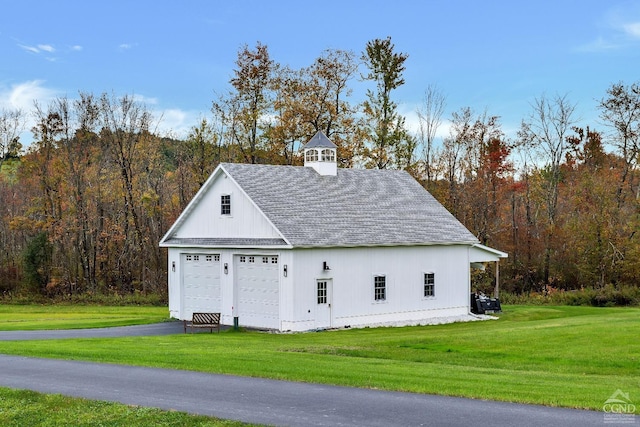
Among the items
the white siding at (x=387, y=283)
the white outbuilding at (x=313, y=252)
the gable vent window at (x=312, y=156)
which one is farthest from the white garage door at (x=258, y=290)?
the gable vent window at (x=312, y=156)

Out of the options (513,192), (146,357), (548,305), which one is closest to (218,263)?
(146,357)

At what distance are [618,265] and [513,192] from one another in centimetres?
990

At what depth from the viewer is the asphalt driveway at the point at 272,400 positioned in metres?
11.9

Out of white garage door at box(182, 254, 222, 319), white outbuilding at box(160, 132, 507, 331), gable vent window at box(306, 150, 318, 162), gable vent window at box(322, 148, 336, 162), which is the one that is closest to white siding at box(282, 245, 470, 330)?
white outbuilding at box(160, 132, 507, 331)

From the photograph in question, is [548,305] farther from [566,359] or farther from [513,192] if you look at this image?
[566,359]

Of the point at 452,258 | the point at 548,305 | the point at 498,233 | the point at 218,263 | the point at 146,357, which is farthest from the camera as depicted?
the point at 498,233

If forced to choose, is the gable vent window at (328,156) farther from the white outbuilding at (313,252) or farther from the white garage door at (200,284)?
the white garage door at (200,284)

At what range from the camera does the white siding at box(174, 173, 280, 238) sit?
30922 mm

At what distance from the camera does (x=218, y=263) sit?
32.3 m

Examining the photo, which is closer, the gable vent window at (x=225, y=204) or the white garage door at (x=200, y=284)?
the gable vent window at (x=225, y=204)

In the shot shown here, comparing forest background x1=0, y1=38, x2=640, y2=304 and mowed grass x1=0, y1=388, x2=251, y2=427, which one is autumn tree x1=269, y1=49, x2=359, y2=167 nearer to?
forest background x1=0, y1=38, x2=640, y2=304

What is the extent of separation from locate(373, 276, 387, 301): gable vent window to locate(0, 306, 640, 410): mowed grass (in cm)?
213

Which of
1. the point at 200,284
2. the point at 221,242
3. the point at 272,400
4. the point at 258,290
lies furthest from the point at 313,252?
the point at 272,400

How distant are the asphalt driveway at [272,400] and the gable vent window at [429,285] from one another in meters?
19.1
